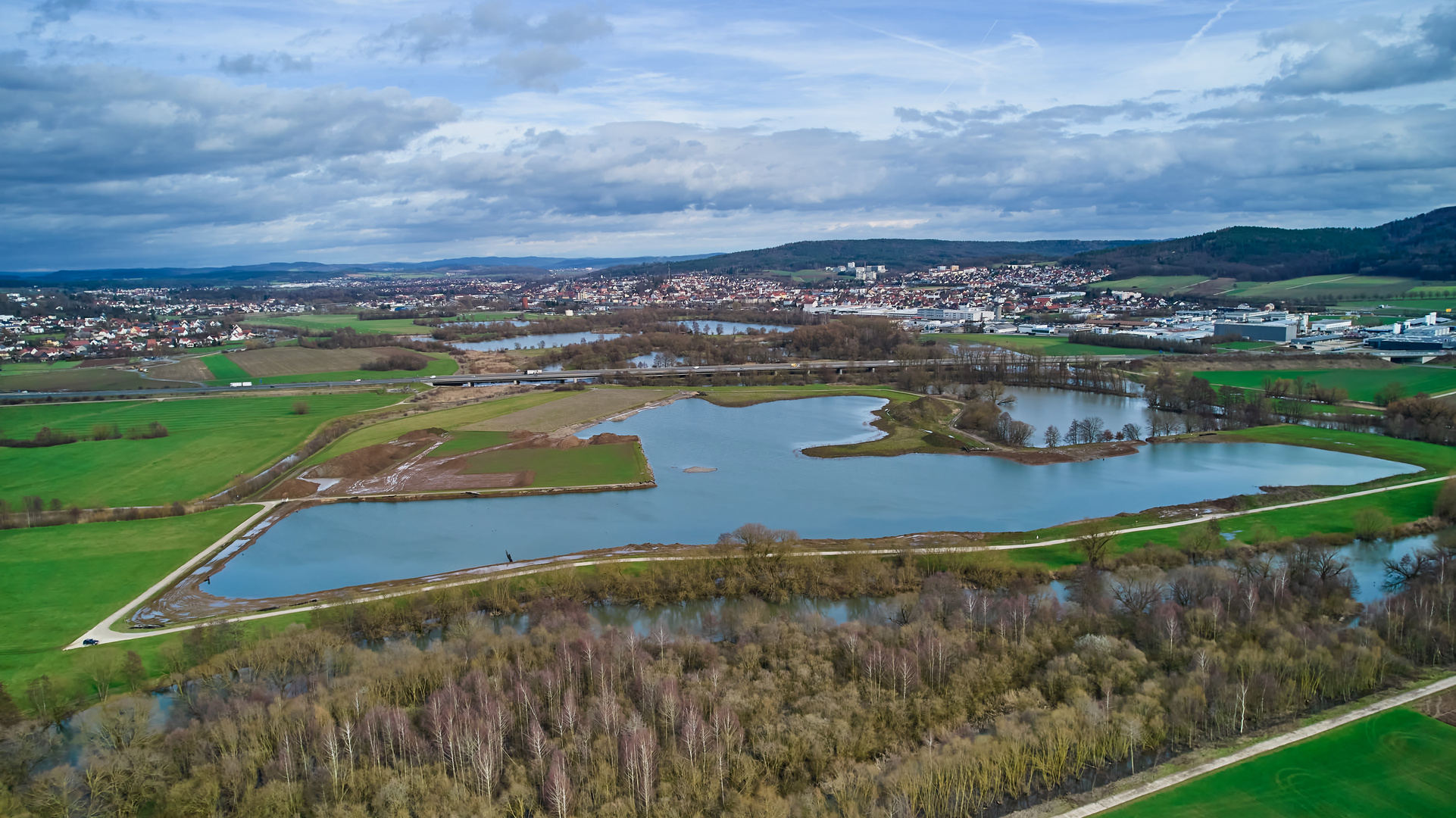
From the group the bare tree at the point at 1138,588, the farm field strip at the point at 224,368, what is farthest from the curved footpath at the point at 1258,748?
the farm field strip at the point at 224,368

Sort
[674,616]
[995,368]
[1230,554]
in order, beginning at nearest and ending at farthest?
[674,616] → [1230,554] → [995,368]

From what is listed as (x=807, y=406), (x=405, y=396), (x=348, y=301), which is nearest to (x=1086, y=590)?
(x=807, y=406)

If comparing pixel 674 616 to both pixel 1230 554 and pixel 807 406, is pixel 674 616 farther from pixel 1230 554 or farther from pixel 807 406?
pixel 807 406

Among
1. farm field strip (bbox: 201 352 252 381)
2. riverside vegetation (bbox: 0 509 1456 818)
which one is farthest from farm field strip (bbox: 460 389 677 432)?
farm field strip (bbox: 201 352 252 381)

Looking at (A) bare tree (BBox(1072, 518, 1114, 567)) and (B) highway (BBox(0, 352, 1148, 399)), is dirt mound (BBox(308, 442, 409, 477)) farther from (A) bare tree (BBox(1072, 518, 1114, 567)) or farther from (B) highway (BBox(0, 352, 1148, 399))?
(A) bare tree (BBox(1072, 518, 1114, 567))

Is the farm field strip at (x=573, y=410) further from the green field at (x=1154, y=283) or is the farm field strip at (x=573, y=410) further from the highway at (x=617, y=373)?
the green field at (x=1154, y=283)

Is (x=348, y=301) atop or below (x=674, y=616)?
atop
